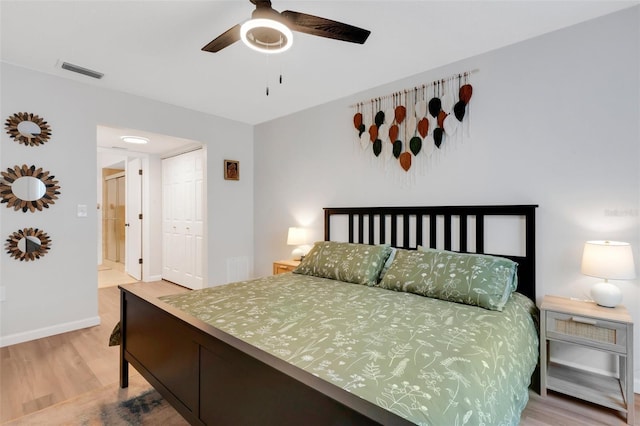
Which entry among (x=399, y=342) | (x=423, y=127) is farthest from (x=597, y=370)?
(x=423, y=127)

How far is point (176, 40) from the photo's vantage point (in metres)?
2.41

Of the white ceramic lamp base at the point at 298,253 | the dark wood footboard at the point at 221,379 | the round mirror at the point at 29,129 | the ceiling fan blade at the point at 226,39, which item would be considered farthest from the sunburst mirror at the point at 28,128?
the white ceramic lamp base at the point at 298,253

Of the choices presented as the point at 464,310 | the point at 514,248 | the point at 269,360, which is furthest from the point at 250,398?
the point at 514,248

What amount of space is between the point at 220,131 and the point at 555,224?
395 centimetres

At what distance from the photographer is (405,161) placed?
3.03 metres

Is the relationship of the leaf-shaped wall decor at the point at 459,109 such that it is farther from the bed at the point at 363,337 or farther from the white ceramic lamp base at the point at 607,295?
the white ceramic lamp base at the point at 607,295

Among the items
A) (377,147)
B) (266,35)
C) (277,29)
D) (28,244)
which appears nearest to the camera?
(277,29)

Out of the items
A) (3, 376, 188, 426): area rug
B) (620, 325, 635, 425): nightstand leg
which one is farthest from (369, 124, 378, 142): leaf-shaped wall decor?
(3, 376, 188, 426): area rug

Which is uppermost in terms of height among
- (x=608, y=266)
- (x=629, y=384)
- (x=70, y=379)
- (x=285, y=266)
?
(x=608, y=266)

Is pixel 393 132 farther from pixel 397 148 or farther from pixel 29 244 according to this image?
pixel 29 244

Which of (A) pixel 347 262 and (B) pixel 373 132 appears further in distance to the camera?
(B) pixel 373 132

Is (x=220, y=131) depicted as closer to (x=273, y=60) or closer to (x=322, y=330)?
(x=273, y=60)

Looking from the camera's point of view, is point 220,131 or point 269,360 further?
point 220,131

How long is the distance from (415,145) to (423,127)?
6.9 inches
